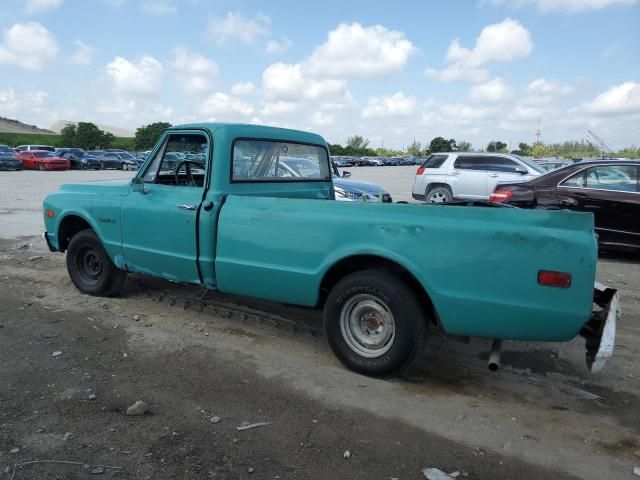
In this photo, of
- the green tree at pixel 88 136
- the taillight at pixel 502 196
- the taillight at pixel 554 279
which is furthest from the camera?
the green tree at pixel 88 136

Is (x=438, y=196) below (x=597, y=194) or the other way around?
below

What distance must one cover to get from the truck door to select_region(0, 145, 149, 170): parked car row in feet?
93.1

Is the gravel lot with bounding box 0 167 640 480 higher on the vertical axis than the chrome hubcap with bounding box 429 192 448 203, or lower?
lower

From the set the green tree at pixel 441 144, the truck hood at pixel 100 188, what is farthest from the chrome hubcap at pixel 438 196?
the green tree at pixel 441 144

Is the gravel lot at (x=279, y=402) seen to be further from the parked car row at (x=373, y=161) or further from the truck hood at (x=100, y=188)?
the parked car row at (x=373, y=161)

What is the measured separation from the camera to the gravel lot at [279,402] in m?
2.84

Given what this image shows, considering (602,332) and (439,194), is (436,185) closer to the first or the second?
(439,194)

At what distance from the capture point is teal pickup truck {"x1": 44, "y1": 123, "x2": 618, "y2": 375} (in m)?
3.18

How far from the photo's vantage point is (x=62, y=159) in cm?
3578

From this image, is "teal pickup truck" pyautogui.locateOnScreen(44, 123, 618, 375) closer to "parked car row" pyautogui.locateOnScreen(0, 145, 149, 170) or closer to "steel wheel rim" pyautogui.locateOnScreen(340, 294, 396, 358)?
"steel wheel rim" pyautogui.locateOnScreen(340, 294, 396, 358)

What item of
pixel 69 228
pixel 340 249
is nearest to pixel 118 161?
pixel 69 228

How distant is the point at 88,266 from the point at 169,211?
71.7 inches

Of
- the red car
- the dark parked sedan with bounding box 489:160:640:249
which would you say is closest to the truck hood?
the dark parked sedan with bounding box 489:160:640:249

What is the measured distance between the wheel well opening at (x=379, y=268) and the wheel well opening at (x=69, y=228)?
333 centimetres
